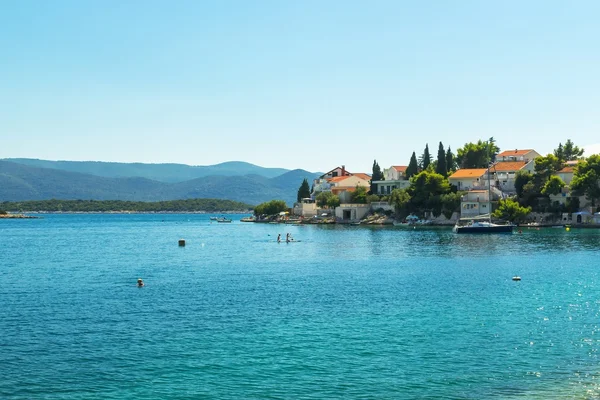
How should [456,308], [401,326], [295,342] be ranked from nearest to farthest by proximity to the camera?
1. [295,342]
2. [401,326]
3. [456,308]

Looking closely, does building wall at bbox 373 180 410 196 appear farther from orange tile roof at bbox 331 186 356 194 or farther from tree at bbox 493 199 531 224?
tree at bbox 493 199 531 224

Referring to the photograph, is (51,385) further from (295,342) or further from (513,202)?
(513,202)

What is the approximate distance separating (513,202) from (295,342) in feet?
378

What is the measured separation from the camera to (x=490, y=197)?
13988 centimetres

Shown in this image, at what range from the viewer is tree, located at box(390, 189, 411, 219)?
515ft

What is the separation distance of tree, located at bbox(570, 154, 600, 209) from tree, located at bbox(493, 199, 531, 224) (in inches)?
419

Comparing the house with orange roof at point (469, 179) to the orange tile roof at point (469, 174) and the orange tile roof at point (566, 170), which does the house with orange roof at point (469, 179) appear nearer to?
the orange tile roof at point (469, 174)

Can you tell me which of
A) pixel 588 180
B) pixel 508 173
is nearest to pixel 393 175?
pixel 508 173

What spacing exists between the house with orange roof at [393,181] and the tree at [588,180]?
4841 cm

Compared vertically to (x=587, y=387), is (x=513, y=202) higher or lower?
higher

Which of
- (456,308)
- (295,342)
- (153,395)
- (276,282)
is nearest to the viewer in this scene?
(153,395)

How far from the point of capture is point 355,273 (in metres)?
61.8

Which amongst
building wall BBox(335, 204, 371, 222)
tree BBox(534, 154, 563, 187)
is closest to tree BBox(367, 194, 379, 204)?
building wall BBox(335, 204, 371, 222)

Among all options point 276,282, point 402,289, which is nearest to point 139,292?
point 276,282
